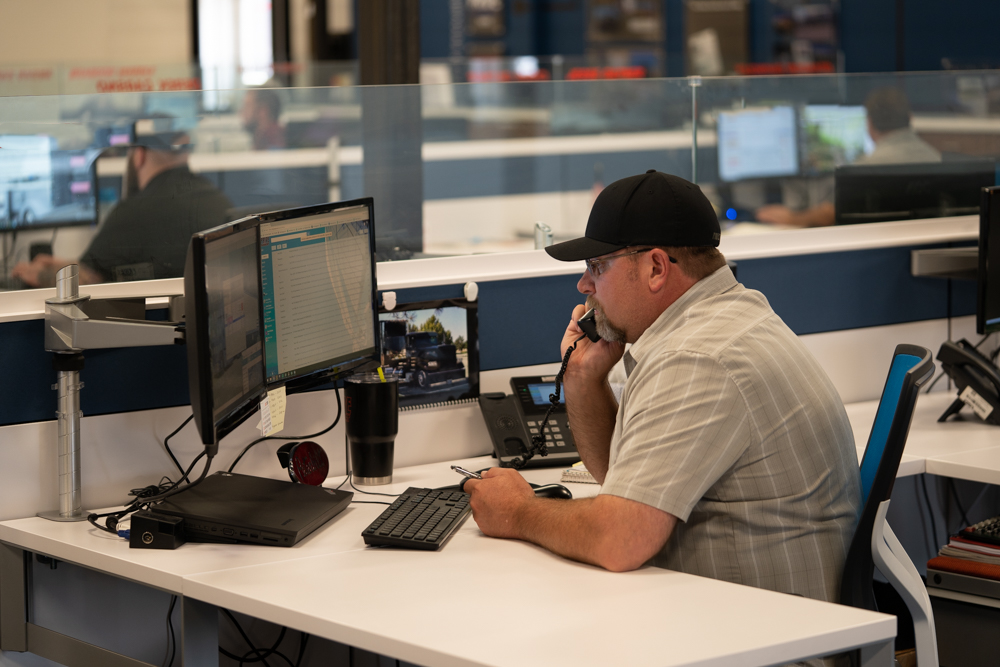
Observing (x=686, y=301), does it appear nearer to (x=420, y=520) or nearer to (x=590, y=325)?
(x=590, y=325)

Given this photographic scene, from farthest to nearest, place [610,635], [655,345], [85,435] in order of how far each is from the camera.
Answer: [85,435] < [655,345] < [610,635]

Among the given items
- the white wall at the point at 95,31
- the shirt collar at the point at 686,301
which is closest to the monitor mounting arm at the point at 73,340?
the shirt collar at the point at 686,301

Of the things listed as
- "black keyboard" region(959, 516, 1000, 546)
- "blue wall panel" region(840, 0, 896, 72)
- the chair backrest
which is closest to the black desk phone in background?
the chair backrest

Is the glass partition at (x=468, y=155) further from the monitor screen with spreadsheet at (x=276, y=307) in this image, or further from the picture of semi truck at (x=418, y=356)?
the monitor screen with spreadsheet at (x=276, y=307)

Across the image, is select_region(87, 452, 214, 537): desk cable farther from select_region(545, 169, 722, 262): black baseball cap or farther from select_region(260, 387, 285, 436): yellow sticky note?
select_region(545, 169, 722, 262): black baseball cap

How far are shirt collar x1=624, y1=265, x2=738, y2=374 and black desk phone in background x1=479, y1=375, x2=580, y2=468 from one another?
2.08 feet

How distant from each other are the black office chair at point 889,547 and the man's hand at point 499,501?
54cm

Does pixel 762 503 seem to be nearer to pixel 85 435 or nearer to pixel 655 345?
pixel 655 345

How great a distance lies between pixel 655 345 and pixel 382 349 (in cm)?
85

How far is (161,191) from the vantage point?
230 cm

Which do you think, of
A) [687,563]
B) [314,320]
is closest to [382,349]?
[314,320]

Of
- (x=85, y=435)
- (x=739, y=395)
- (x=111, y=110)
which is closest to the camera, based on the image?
(x=739, y=395)

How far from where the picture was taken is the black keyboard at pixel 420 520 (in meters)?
1.77

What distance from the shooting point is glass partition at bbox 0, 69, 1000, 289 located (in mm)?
2193
